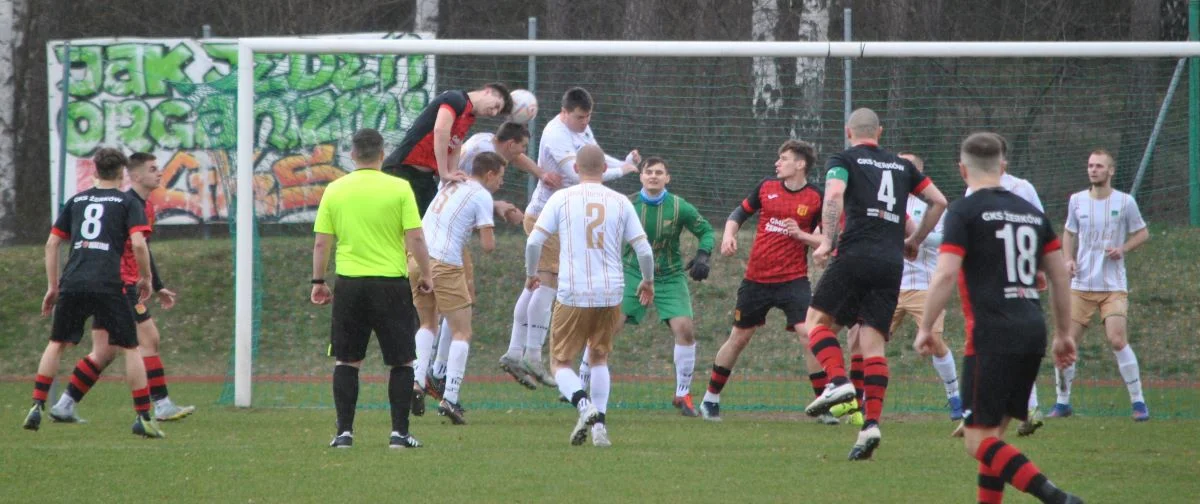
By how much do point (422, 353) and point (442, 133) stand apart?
5.58ft

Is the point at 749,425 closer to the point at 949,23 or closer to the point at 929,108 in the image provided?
the point at 929,108

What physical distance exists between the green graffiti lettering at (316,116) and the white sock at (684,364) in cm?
369

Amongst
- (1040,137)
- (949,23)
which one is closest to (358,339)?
(1040,137)

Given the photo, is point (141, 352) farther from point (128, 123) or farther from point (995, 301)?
point (128, 123)

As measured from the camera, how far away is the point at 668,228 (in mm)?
10859

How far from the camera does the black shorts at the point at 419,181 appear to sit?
10273 millimetres

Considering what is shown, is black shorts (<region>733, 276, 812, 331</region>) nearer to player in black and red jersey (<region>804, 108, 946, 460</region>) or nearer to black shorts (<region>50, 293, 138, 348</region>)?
player in black and red jersey (<region>804, 108, 946, 460</region>)

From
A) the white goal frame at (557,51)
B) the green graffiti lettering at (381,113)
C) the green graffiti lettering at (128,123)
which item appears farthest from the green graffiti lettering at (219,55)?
the white goal frame at (557,51)

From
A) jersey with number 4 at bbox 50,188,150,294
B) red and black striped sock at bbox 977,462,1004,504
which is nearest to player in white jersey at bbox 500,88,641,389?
jersey with number 4 at bbox 50,188,150,294

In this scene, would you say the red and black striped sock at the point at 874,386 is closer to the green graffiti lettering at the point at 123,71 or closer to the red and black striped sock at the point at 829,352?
the red and black striped sock at the point at 829,352


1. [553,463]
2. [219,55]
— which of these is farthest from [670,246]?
[219,55]

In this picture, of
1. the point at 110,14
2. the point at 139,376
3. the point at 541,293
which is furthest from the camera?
the point at 110,14

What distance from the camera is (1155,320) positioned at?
15398 mm

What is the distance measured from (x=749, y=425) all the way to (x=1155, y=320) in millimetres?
7216
